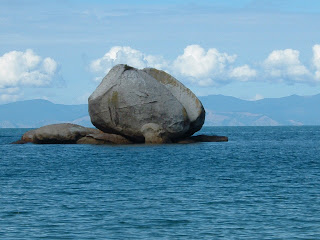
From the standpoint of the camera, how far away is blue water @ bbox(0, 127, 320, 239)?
68.7 ft

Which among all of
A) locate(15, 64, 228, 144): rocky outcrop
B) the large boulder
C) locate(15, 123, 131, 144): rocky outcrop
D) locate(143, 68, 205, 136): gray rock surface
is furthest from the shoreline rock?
locate(143, 68, 205, 136): gray rock surface

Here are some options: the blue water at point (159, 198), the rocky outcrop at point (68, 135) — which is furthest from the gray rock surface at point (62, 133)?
the blue water at point (159, 198)

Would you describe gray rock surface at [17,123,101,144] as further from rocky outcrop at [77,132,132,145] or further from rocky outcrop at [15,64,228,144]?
rocky outcrop at [15,64,228,144]

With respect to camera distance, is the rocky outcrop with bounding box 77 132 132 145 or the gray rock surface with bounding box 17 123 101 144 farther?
the gray rock surface with bounding box 17 123 101 144

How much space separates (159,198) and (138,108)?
30.8m

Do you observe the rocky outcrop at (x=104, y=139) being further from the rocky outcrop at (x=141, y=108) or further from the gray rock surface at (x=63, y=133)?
the gray rock surface at (x=63, y=133)

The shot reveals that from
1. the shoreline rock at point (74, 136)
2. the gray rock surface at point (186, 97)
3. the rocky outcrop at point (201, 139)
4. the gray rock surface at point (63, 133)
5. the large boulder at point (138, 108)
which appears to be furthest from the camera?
the rocky outcrop at point (201, 139)

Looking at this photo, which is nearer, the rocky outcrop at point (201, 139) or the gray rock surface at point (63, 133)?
the gray rock surface at point (63, 133)

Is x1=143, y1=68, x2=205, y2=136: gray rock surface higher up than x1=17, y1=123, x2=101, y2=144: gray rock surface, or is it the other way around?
x1=143, y1=68, x2=205, y2=136: gray rock surface

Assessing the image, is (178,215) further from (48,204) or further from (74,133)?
(74,133)

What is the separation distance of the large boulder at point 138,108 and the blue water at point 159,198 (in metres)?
10.4

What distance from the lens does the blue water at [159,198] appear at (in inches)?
824

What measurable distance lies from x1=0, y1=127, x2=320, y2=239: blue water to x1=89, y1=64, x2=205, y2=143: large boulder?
34.2ft

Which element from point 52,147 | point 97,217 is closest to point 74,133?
point 52,147
